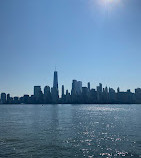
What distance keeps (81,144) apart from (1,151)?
19.3 meters

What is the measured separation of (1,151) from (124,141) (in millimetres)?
31795

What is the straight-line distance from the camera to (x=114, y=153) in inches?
1620

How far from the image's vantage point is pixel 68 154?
4003 centimetres

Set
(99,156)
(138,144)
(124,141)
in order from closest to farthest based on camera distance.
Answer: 1. (99,156)
2. (138,144)
3. (124,141)

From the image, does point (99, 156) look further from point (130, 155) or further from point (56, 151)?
point (56, 151)

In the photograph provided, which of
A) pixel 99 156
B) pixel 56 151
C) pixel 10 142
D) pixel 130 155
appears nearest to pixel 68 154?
pixel 56 151

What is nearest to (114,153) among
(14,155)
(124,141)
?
(124,141)

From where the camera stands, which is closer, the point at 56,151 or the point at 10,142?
Result: the point at 56,151

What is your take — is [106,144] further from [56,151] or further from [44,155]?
[44,155]

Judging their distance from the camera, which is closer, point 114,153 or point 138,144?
point 114,153

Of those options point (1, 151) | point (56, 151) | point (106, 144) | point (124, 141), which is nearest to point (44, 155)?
point (56, 151)

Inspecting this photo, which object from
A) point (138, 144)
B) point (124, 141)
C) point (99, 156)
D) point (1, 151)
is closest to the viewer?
point (99, 156)

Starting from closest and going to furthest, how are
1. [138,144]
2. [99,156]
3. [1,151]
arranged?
1. [99,156]
2. [1,151]
3. [138,144]

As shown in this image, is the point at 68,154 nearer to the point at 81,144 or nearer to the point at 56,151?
the point at 56,151
